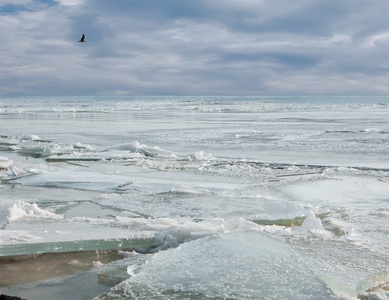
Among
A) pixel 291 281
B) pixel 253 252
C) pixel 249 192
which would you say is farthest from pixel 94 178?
pixel 291 281

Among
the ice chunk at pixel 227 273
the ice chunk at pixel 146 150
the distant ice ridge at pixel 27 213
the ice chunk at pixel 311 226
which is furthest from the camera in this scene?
the ice chunk at pixel 146 150

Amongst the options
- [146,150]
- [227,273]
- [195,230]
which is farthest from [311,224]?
[146,150]

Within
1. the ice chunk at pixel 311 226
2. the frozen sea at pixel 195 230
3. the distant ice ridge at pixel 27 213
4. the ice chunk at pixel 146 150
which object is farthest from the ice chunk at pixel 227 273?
the ice chunk at pixel 146 150

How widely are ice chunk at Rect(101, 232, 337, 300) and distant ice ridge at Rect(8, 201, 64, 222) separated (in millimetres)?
1418

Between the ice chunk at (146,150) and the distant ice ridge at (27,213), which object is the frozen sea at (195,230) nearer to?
the distant ice ridge at (27,213)

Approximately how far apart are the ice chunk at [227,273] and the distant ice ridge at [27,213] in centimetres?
142

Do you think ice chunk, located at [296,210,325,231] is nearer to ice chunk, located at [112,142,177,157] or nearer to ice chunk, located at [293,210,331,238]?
ice chunk, located at [293,210,331,238]

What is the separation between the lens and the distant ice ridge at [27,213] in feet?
11.5

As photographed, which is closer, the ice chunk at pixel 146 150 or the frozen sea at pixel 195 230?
the frozen sea at pixel 195 230

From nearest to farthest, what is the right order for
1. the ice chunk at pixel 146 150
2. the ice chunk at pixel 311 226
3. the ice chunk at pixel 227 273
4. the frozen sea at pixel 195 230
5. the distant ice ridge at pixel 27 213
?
the ice chunk at pixel 227 273 → the frozen sea at pixel 195 230 → the ice chunk at pixel 311 226 → the distant ice ridge at pixel 27 213 → the ice chunk at pixel 146 150

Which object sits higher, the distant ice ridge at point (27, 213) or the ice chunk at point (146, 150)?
the ice chunk at point (146, 150)

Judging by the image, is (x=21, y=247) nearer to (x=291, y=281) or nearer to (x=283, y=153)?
(x=291, y=281)

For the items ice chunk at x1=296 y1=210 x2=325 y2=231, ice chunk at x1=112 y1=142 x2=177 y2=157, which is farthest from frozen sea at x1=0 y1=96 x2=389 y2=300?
ice chunk at x1=112 y1=142 x2=177 y2=157

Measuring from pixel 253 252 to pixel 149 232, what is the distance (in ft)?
2.84
